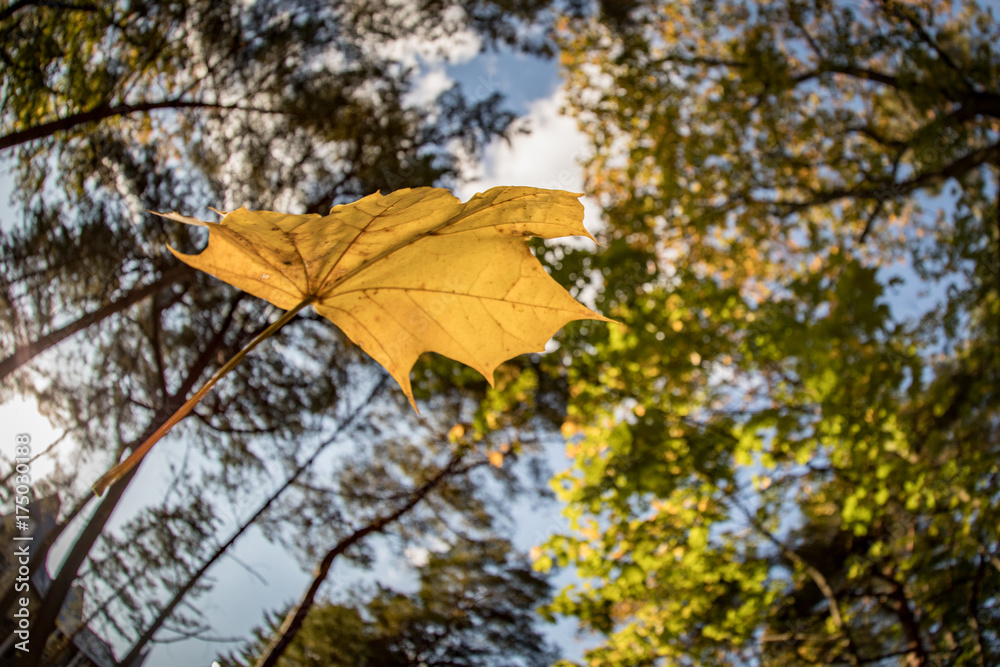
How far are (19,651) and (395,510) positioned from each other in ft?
9.10

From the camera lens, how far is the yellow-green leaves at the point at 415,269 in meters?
1.05

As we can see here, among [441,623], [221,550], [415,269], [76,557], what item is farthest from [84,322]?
[441,623]

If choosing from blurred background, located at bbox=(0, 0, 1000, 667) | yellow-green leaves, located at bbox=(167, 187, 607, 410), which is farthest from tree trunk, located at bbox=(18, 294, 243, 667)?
yellow-green leaves, located at bbox=(167, 187, 607, 410)

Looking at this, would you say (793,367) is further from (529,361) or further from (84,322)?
(84,322)

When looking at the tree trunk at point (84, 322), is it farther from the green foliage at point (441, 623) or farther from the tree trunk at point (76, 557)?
the green foliage at point (441, 623)

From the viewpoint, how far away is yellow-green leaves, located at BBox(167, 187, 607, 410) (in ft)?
3.43

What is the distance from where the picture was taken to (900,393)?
4.12m

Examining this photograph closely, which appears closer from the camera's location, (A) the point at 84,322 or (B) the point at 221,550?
(A) the point at 84,322

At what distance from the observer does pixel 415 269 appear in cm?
114

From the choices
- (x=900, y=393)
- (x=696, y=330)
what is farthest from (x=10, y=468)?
(x=900, y=393)

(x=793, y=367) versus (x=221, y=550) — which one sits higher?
(x=793, y=367)

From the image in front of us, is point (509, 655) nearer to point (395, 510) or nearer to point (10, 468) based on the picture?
point (395, 510)

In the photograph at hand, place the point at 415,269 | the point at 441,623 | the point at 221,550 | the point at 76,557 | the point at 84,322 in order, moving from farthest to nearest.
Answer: the point at 441,623 → the point at 221,550 → the point at 84,322 → the point at 76,557 → the point at 415,269

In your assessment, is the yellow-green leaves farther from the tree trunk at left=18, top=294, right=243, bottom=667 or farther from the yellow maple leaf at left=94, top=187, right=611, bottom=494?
the tree trunk at left=18, top=294, right=243, bottom=667
